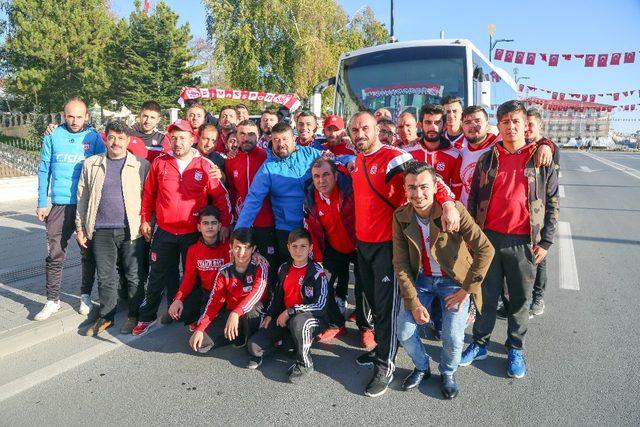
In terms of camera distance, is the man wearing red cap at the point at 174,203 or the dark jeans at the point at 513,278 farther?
the man wearing red cap at the point at 174,203

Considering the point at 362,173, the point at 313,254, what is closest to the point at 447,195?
the point at 362,173

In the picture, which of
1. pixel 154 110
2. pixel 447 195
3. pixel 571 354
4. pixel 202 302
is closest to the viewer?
pixel 447 195

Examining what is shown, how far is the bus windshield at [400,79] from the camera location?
7.75 meters

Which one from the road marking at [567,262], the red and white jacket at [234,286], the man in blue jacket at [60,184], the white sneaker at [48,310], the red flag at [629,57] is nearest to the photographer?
the red and white jacket at [234,286]

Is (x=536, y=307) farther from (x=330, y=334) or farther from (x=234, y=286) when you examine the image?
(x=234, y=286)

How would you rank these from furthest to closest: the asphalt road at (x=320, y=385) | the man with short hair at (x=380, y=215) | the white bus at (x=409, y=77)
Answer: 1. the white bus at (x=409, y=77)
2. the man with short hair at (x=380, y=215)
3. the asphalt road at (x=320, y=385)

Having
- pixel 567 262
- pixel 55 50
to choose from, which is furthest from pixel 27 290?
pixel 55 50

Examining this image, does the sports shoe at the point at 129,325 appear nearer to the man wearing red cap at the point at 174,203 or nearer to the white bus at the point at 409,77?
the man wearing red cap at the point at 174,203

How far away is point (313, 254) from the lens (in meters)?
4.05

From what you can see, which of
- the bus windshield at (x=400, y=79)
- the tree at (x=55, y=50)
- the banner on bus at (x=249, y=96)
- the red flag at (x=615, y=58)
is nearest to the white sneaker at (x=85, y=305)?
the bus windshield at (x=400, y=79)

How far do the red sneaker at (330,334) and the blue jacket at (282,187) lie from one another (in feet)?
3.27

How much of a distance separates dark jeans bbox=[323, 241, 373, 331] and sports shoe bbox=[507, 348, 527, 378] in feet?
3.95

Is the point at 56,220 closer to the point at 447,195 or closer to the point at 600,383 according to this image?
the point at 447,195

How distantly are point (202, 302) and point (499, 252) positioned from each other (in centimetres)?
278
